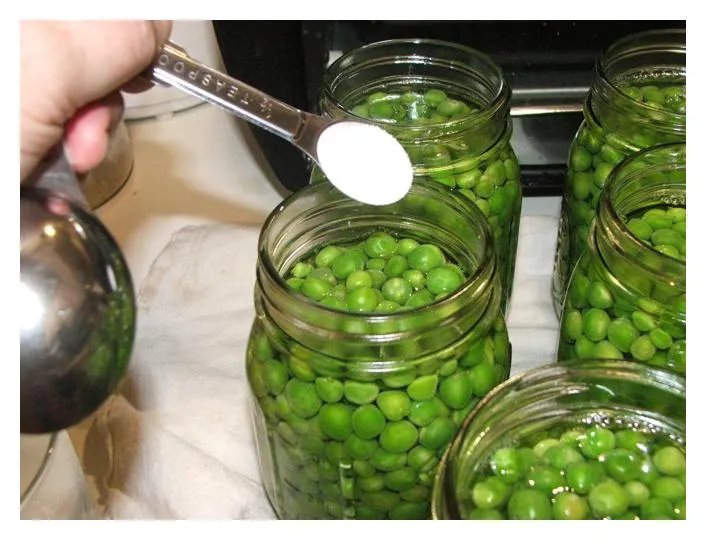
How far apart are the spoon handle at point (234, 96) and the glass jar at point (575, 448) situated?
0.59 feet

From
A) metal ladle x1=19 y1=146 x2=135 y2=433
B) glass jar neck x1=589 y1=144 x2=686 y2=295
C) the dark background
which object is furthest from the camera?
the dark background

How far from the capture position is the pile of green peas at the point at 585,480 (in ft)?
1.34

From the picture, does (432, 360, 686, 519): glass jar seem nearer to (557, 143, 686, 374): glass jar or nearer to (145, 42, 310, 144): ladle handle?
(557, 143, 686, 374): glass jar

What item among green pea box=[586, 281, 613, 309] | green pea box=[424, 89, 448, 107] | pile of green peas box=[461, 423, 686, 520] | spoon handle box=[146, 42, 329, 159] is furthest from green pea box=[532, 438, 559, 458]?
green pea box=[424, 89, 448, 107]

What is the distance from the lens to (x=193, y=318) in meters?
0.71

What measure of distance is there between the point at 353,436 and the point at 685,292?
0.66ft

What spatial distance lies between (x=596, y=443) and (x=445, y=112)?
0.30 meters

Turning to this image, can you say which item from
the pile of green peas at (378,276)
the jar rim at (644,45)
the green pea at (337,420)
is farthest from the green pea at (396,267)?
the jar rim at (644,45)

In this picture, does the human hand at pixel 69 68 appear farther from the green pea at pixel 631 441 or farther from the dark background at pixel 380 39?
the green pea at pixel 631 441

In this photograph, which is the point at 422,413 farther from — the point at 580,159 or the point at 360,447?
the point at 580,159

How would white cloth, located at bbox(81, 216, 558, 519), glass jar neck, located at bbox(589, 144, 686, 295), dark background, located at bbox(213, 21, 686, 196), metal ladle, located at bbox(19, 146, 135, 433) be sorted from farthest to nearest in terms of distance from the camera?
dark background, located at bbox(213, 21, 686, 196), white cloth, located at bbox(81, 216, 558, 519), glass jar neck, located at bbox(589, 144, 686, 295), metal ladle, located at bbox(19, 146, 135, 433)

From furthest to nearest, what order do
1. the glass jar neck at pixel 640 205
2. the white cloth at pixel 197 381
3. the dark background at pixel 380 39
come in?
the dark background at pixel 380 39 < the white cloth at pixel 197 381 < the glass jar neck at pixel 640 205

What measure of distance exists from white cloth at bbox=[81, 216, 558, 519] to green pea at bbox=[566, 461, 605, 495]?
221 mm

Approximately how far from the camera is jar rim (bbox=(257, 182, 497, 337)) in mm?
440
